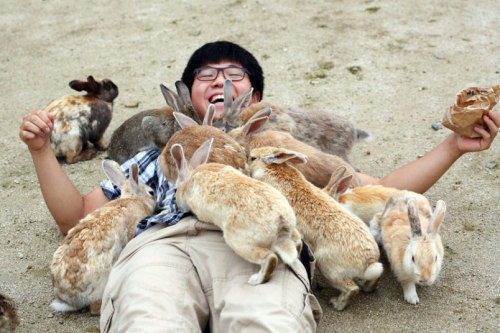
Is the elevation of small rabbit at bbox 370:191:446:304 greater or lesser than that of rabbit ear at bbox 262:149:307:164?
lesser

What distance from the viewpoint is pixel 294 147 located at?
3152 millimetres

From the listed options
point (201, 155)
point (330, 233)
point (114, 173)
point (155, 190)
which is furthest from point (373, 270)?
point (114, 173)

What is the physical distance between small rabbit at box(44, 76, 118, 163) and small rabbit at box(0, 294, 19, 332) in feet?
6.80

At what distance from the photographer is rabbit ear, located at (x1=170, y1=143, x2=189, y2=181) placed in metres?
2.58

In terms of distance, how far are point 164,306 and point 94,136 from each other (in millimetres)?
2660

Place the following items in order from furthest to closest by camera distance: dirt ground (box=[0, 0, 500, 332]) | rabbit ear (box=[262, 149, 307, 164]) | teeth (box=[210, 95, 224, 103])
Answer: teeth (box=[210, 95, 224, 103]) → dirt ground (box=[0, 0, 500, 332]) → rabbit ear (box=[262, 149, 307, 164])

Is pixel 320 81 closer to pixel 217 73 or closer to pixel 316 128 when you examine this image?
pixel 316 128

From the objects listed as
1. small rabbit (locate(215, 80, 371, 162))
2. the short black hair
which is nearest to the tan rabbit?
small rabbit (locate(215, 80, 371, 162))

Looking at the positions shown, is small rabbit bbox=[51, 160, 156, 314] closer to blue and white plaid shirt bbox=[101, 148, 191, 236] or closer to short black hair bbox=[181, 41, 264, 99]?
blue and white plaid shirt bbox=[101, 148, 191, 236]

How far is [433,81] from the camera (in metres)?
5.16

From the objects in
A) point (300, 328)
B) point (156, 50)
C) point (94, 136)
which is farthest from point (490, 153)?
point (156, 50)

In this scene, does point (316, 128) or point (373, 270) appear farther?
point (316, 128)

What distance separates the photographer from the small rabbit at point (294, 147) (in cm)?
305

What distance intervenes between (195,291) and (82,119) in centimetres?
257
